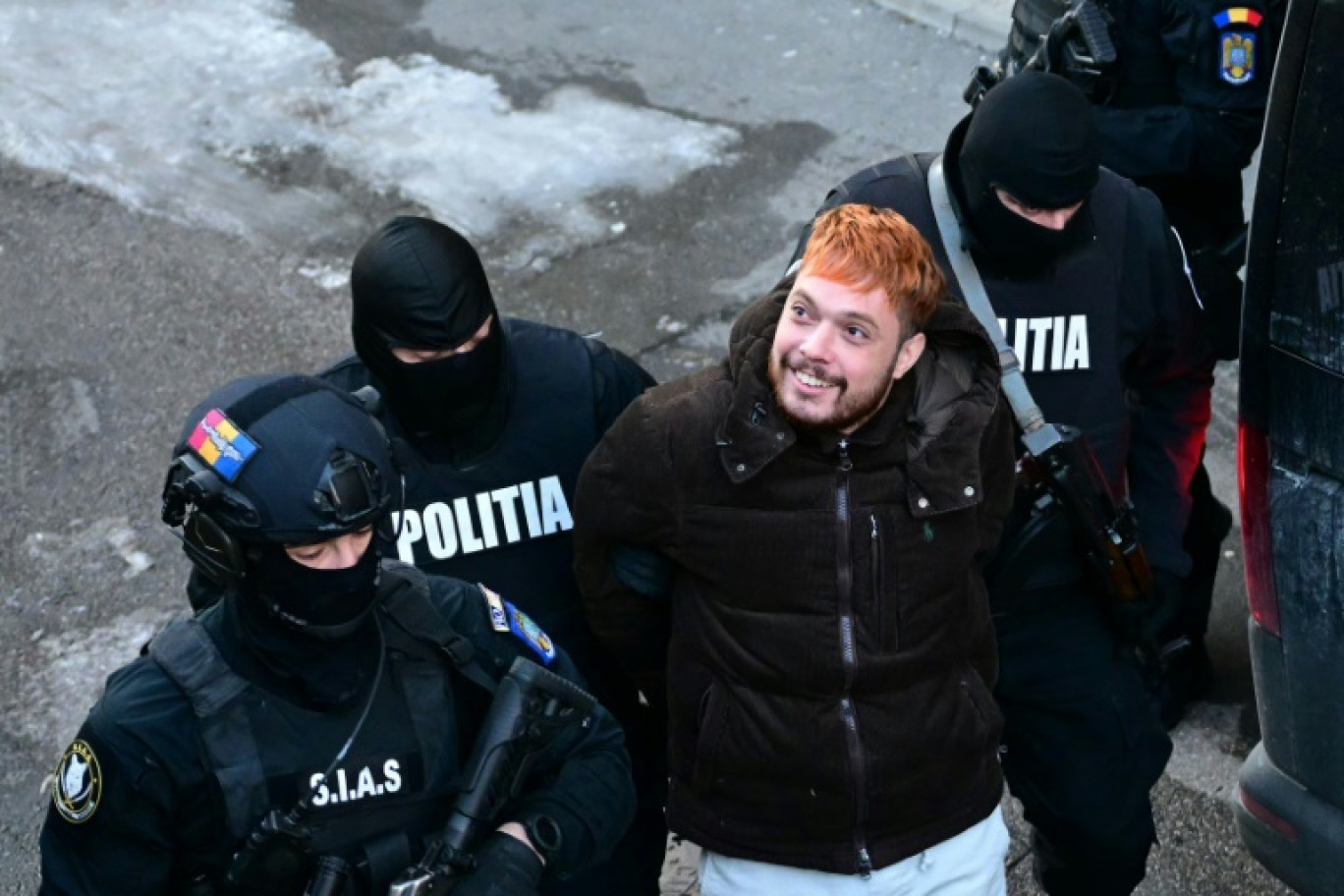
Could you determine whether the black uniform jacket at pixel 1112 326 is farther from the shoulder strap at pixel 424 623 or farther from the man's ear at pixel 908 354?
the shoulder strap at pixel 424 623

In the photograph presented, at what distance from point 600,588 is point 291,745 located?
31.2 inches

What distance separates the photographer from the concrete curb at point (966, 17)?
8.05m

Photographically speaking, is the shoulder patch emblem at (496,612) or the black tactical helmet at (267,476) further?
the shoulder patch emblem at (496,612)

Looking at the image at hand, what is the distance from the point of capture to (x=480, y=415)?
11.3 feet

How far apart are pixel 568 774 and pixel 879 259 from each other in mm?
970

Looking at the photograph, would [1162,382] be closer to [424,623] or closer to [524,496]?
[524,496]

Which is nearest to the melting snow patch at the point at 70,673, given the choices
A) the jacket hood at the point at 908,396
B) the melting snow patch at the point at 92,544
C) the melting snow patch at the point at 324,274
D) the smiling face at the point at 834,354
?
the melting snow patch at the point at 92,544

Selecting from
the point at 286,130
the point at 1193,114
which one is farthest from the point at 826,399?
the point at 286,130

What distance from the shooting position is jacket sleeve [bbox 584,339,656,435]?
3553mm

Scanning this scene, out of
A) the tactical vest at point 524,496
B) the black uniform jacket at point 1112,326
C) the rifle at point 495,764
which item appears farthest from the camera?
the black uniform jacket at point 1112,326

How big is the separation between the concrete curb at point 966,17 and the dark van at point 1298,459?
4742mm

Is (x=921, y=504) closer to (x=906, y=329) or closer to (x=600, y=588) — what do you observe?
(x=906, y=329)

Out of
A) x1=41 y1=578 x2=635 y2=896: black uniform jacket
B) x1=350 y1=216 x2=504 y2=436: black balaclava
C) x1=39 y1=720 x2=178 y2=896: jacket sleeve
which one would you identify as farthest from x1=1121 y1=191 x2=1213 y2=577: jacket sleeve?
x1=39 y1=720 x2=178 y2=896: jacket sleeve

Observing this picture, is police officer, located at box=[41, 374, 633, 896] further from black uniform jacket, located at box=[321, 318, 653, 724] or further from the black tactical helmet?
black uniform jacket, located at box=[321, 318, 653, 724]
